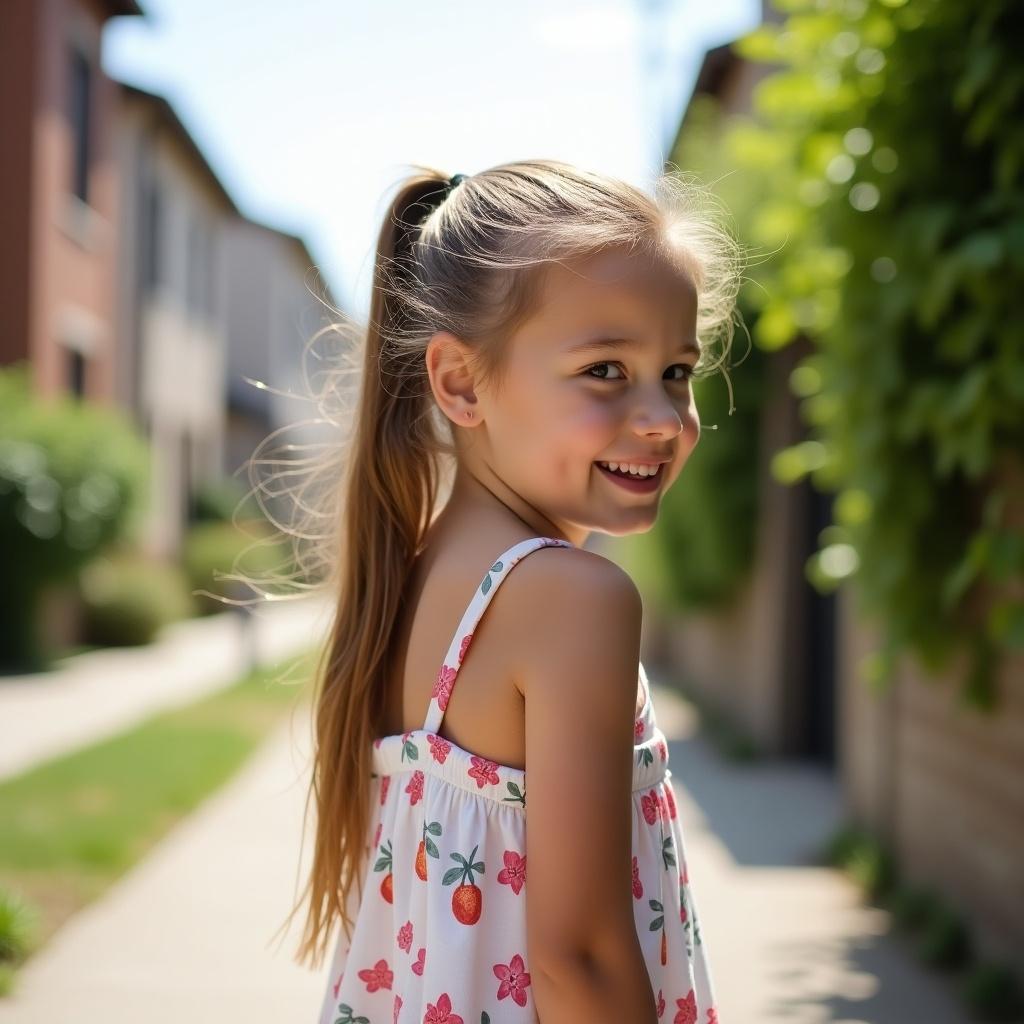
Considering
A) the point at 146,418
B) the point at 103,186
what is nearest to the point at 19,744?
the point at 103,186

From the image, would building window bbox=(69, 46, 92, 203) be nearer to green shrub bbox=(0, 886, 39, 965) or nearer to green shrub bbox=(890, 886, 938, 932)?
green shrub bbox=(0, 886, 39, 965)

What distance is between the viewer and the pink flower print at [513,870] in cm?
142

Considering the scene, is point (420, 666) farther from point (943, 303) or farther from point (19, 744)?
point (19, 744)

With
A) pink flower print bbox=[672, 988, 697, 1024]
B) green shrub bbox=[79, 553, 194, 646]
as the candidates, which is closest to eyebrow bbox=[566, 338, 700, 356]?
pink flower print bbox=[672, 988, 697, 1024]

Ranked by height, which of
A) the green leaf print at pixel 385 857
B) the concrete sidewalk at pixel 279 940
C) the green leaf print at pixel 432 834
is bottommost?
the concrete sidewalk at pixel 279 940

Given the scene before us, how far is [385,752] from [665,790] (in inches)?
14.4

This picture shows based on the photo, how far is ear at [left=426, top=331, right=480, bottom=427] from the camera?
1532 mm

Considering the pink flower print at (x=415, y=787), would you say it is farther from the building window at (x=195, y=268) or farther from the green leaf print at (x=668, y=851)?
the building window at (x=195, y=268)

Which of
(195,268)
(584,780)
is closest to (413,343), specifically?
(584,780)

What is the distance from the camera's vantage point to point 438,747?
57.9 inches

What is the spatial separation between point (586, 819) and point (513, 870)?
0.65 feet

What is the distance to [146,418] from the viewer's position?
17.6 meters

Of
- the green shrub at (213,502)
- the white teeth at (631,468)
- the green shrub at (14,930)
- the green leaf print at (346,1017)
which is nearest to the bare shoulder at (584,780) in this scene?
the white teeth at (631,468)

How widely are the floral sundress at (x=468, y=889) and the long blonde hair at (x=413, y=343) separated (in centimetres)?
11
